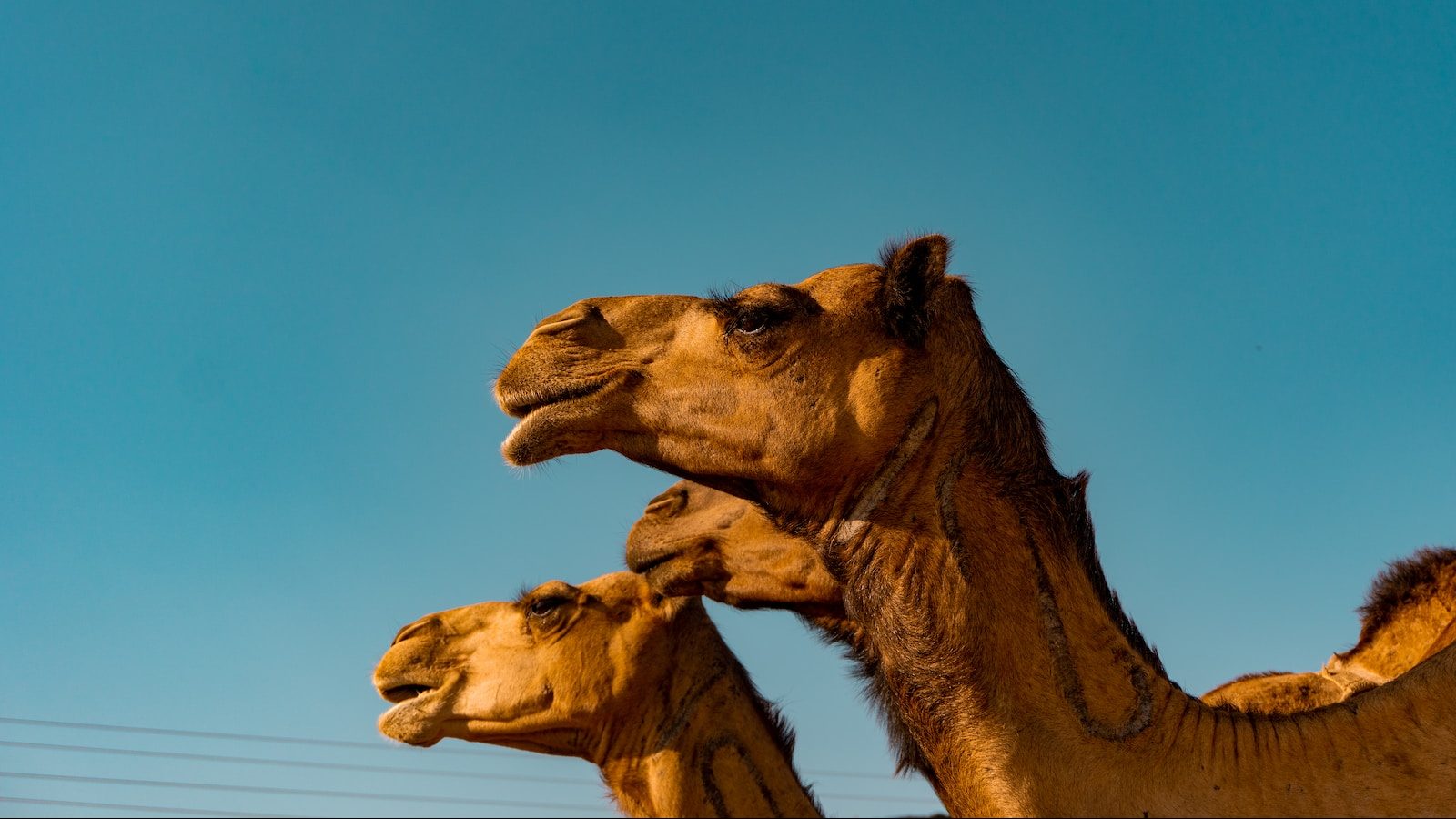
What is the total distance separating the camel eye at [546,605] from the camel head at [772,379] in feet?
8.89

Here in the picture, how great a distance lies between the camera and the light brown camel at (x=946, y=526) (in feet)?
14.3

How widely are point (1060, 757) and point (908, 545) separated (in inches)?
34.3

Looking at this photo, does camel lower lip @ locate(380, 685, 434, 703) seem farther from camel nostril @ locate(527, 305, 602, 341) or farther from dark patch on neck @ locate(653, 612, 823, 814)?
camel nostril @ locate(527, 305, 602, 341)

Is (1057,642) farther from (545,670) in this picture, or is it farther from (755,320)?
(545,670)

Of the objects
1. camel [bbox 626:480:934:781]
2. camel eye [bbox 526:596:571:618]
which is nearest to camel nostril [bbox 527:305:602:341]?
camel [bbox 626:480:934:781]

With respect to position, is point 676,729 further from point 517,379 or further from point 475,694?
point 517,379

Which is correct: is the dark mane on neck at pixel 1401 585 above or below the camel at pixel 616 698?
below

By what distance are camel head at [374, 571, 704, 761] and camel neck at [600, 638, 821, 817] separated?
131mm

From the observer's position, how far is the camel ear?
16.7 feet

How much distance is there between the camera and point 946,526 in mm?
4785

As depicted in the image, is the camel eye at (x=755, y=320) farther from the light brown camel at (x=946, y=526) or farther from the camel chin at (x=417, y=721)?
the camel chin at (x=417, y=721)

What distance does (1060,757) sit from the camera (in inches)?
174

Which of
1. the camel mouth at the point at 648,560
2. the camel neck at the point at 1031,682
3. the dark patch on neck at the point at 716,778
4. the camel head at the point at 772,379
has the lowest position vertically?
the camel neck at the point at 1031,682

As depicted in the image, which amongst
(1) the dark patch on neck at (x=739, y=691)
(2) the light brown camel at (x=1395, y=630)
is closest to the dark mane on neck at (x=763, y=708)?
(1) the dark patch on neck at (x=739, y=691)
